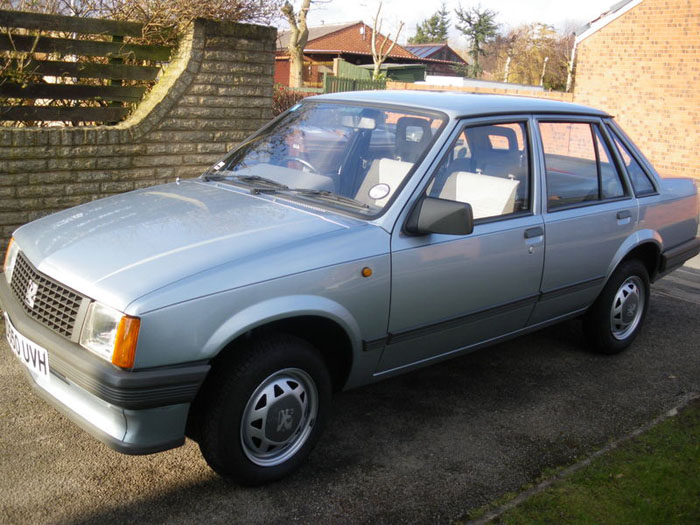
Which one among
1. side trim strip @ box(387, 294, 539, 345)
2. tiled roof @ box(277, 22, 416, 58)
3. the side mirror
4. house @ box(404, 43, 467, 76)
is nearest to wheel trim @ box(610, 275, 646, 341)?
side trim strip @ box(387, 294, 539, 345)

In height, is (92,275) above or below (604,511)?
above

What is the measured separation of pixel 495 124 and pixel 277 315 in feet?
6.54

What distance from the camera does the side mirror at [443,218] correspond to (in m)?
3.65

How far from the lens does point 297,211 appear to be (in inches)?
152

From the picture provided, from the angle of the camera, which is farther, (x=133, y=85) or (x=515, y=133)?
Answer: (x=133, y=85)

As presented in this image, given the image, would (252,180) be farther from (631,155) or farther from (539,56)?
(539,56)

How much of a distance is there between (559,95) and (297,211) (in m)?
19.1

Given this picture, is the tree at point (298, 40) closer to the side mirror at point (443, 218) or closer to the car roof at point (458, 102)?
the car roof at point (458, 102)

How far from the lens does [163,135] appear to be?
752cm

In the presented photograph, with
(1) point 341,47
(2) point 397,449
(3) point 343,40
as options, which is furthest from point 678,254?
(3) point 343,40

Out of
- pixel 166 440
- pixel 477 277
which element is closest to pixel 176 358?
pixel 166 440

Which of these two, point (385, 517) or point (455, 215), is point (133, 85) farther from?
point (385, 517)

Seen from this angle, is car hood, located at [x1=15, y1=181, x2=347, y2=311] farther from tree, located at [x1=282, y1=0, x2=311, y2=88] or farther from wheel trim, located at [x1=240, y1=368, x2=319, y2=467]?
tree, located at [x1=282, y1=0, x2=311, y2=88]

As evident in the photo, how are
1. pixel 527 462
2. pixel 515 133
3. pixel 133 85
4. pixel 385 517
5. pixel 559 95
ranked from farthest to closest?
pixel 559 95 → pixel 133 85 → pixel 515 133 → pixel 527 462 → pixel 385 517
